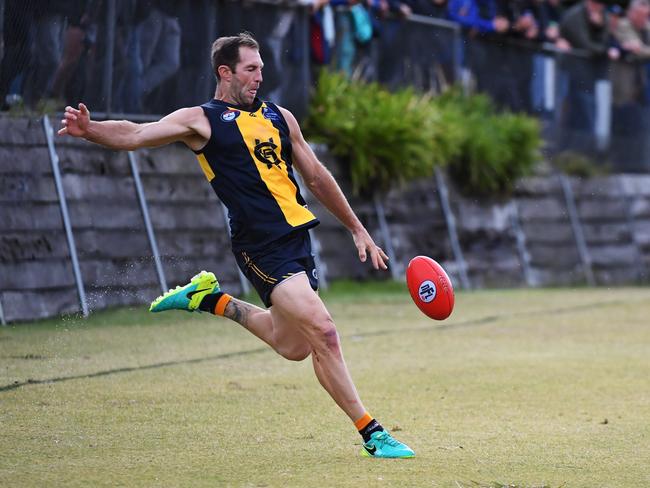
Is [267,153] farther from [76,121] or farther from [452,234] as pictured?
[452,234]

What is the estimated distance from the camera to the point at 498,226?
2255 cm

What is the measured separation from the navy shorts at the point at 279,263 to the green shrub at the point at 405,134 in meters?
11.7

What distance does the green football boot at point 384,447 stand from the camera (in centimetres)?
708

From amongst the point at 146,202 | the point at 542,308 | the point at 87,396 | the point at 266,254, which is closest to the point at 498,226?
the point at 542,308

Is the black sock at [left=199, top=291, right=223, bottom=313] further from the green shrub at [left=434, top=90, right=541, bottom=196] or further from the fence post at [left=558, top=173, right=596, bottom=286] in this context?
the fence post at [left=558, top=173, right=596, bottom=286]

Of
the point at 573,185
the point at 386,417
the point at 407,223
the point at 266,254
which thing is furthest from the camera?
the point at 573,185

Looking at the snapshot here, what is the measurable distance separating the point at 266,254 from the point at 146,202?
28.7ft

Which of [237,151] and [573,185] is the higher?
[237,151]

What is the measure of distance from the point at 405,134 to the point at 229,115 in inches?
488

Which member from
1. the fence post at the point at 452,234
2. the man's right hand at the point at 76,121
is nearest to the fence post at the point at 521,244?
the fence post at the point at 452,234

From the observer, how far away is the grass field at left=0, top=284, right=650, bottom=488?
6.65m

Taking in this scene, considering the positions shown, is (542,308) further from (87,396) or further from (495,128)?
(87,396)

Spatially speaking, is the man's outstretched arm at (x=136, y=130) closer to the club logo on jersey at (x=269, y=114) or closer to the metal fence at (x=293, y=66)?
the club logo on jersey at (x=269, y=114)

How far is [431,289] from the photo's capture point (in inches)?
306
